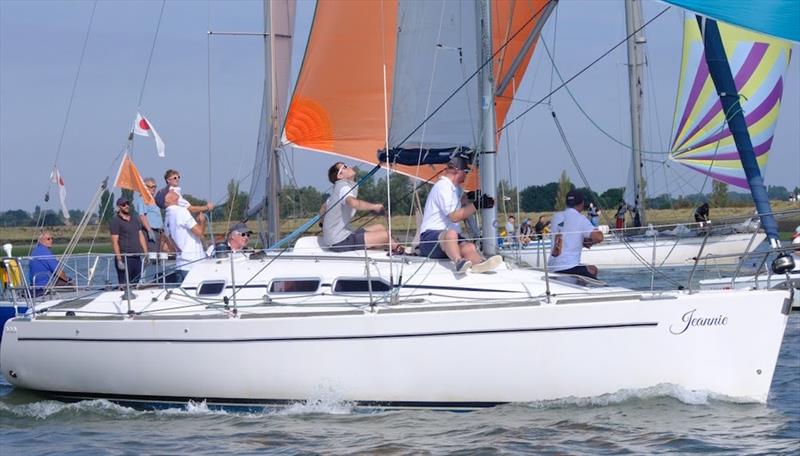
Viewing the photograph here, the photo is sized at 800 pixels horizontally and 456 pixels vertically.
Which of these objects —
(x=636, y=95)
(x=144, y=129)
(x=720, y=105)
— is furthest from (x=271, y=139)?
(x=636, y=95)

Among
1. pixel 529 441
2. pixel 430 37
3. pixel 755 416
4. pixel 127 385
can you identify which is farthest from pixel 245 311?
pixel 755 416

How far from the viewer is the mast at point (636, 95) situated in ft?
89.6

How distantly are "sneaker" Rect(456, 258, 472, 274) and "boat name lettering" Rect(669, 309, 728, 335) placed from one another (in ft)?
6.38

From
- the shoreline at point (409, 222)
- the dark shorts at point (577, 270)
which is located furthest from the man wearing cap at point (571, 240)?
the shoreline at point (409, 222)

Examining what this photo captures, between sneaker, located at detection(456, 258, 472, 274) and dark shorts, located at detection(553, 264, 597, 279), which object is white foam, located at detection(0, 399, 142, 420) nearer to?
sneaker, located at detection(456, 258, 472, 274)

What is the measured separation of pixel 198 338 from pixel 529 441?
305 cm

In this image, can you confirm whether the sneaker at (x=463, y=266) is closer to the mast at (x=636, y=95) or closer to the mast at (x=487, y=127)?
the mast at (x=487, y=127)

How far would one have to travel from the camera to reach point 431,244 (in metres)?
10.7

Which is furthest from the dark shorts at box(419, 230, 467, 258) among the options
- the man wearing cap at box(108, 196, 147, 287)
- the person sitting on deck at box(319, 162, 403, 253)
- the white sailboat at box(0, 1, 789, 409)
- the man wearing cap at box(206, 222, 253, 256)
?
the man wearing cap at box(108, 196, 147, 287)

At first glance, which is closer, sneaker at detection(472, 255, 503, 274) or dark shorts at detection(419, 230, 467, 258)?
sneaker at detection(472, 255, 503, 274)

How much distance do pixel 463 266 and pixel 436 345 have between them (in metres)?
1.07

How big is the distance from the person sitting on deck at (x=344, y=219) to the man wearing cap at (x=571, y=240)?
64.6 inches

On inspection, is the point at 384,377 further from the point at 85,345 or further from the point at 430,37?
the point at 430,37

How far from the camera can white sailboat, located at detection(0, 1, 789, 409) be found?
9.17 m
